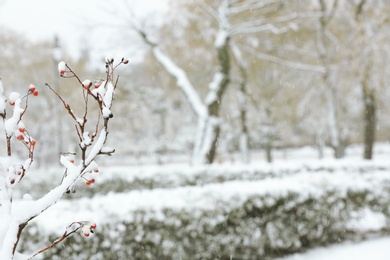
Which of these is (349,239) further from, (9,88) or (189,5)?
(9,88)

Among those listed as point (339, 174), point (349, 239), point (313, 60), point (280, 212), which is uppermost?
point (313, 60)

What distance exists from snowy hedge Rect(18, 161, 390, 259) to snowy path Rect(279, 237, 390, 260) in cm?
20

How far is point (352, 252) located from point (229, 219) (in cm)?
240

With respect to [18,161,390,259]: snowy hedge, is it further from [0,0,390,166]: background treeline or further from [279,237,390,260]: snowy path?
[0,0,390,166]: background treeline

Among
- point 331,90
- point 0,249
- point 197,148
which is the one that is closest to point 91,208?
point 0,249

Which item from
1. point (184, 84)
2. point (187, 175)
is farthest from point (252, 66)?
point (187, 175)

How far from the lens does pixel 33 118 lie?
27828 millimetres

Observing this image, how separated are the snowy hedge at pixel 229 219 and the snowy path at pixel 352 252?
205mm

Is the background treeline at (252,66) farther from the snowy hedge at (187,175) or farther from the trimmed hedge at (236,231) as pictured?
the trimmed hedge at (236,231)

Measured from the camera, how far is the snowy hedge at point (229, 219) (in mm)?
5734

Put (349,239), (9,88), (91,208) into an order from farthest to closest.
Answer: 1. (9,88)
2. (349,239)
3. (91,208)

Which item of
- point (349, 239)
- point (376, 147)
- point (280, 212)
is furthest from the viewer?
point (376, 147)

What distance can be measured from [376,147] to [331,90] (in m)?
27.4

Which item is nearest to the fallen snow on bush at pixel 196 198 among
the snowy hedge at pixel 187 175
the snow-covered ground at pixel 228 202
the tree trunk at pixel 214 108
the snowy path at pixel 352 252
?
the snow-covered ground at pixel 228 202
